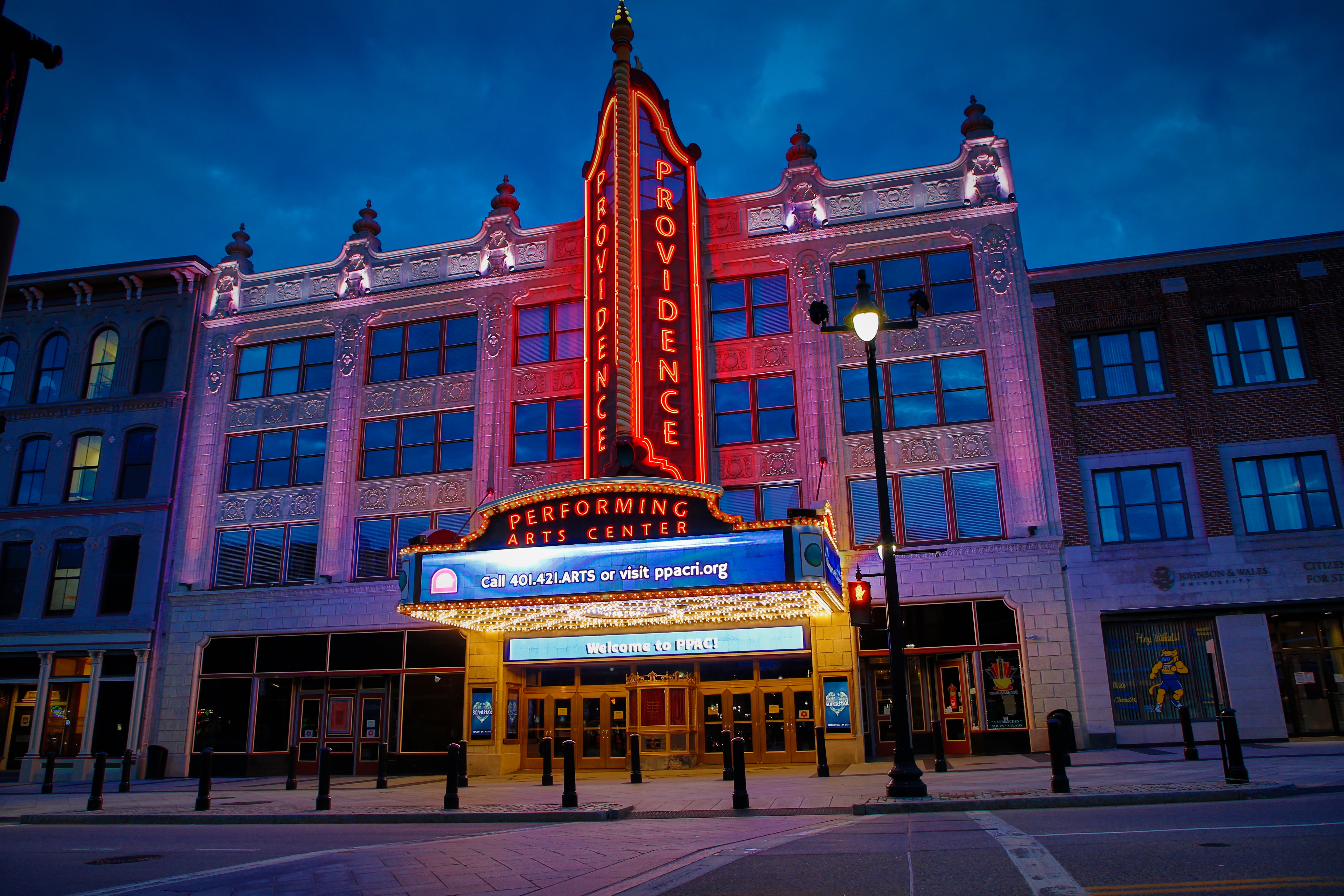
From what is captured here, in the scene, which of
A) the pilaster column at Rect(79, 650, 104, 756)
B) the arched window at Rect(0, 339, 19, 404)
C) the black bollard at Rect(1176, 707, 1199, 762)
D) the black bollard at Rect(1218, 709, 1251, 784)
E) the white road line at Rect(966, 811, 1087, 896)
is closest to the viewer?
the white road line at Rect(966, 811, 1087, 896)

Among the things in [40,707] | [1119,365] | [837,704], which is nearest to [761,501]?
[837,704]

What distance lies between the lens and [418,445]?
30.1 meters

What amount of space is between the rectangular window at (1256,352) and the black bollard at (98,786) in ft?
93.9

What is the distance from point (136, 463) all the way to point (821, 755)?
2554 cm

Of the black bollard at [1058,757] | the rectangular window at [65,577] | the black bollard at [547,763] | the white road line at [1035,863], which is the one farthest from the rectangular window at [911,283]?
the rectangular window at [65,577]

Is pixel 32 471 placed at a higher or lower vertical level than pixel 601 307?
lower

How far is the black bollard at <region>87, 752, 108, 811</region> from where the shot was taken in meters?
18.8

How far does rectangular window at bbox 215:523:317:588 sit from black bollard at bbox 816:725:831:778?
17219 mm

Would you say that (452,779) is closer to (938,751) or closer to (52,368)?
(938,751)

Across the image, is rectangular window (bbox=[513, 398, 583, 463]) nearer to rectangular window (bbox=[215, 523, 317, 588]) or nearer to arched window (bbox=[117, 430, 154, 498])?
rectangular window (bbox=[215, 523, 317, 588])

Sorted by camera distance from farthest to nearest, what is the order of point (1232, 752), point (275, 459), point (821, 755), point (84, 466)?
point (84, 466), point (275, 459), point (821, 755), point (1232, 752)

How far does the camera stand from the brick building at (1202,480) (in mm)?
23234

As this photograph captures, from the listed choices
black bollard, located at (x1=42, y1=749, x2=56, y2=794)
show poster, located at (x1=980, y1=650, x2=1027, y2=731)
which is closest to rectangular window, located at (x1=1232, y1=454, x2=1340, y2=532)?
show poster, located at (x1=980, y1=650, x2=1027, y2=731)

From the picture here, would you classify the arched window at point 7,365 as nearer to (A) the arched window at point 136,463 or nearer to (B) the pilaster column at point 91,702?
(A) the arched window at point 136,463
